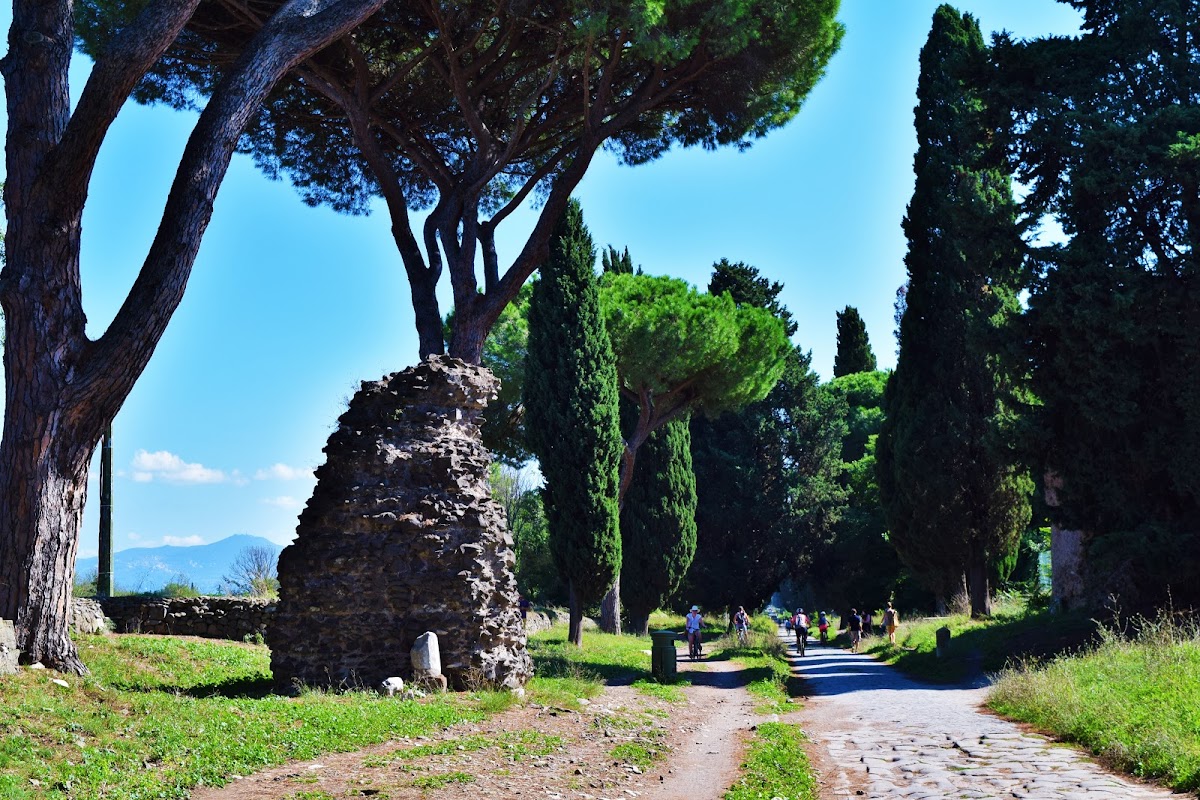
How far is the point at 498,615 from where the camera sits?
484 inches

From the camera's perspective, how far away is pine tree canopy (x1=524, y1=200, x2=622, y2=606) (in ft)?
74.2

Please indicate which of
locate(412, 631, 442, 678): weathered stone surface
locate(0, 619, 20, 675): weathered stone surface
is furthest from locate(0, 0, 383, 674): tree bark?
locate(412, 631, 442, 678): weathered stone surface

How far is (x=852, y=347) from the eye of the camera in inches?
2157

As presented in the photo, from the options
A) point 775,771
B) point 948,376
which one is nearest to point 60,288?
point 775,771

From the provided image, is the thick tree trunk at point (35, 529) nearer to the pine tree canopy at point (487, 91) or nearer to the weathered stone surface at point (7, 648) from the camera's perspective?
the weathered stone surface at point (7, 648)


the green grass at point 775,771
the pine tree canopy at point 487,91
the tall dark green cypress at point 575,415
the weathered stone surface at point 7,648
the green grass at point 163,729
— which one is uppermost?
the pine tree canopy at point 487,91

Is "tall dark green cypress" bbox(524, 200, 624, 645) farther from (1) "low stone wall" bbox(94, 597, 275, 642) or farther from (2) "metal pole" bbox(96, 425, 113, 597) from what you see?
(2) "metal pole" bbox(96, 425, 113, 597)

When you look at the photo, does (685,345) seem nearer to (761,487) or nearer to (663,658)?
(663,658)

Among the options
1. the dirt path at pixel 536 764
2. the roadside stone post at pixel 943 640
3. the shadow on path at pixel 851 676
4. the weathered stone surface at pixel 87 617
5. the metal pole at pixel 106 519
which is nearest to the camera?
the dirt path at pixel 536 764

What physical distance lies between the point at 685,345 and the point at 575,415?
194 inches

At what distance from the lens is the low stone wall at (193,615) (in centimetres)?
1612

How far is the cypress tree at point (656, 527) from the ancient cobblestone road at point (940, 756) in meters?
15.1

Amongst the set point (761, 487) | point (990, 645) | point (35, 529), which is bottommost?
point (990, 645)

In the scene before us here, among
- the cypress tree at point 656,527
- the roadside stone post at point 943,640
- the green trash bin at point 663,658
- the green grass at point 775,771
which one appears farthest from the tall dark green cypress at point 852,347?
the green grass at point 775,771
